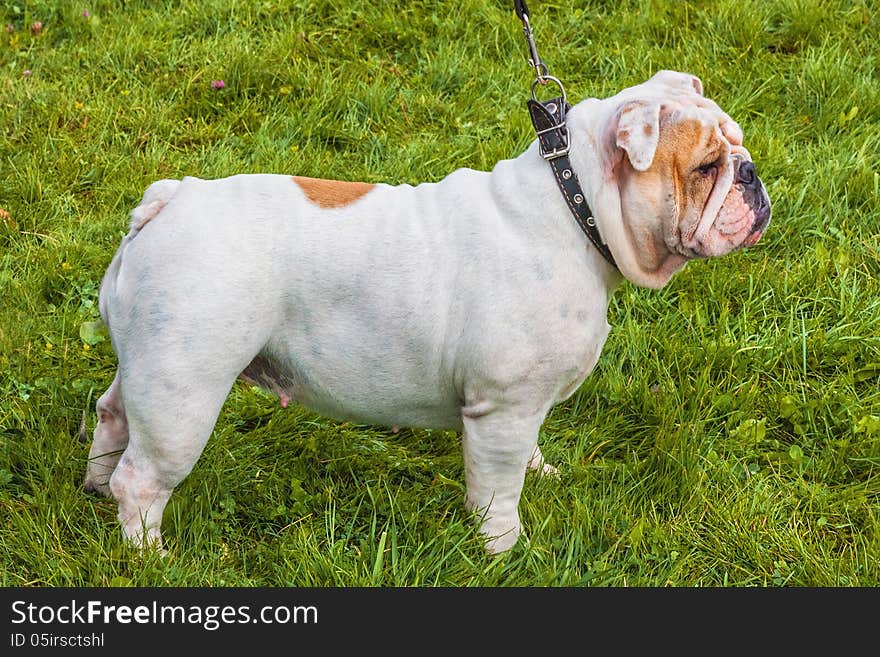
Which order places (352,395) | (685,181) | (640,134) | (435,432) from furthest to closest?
(435,432)
(352,395)
(685,181)
(640,134)

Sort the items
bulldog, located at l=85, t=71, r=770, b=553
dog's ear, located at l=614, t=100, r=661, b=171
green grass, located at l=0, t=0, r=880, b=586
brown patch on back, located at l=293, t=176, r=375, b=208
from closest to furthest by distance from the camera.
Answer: dog's ear, located at l=614, t=100, r=661, b=171, bulldog, located at l=85, t=71, r=770, b=553, brown patch on back, located at l=293, t=176, r=375, b=208, green grass, located at l=0, t=0, r=880, b=586

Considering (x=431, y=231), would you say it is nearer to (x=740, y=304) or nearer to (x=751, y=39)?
(x=740, y=304)

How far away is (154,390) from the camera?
3.04 metres

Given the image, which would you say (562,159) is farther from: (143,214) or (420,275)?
(143,214)

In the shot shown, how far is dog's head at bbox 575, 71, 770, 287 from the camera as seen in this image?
300 centimetres

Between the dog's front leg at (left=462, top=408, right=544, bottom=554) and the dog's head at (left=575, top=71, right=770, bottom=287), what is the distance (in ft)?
1.92

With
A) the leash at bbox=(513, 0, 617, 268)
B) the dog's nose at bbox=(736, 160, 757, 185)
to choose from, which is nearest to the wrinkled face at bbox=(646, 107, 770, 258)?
the dog's nose at bbox=(736, 160, 757, 185)

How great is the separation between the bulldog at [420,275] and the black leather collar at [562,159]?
0.02 m

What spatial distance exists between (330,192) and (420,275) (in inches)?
15.2

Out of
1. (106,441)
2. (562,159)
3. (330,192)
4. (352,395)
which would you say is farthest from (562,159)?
(106,441)

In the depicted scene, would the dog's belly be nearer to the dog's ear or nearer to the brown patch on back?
the brown patch on back

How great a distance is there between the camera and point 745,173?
310 cm

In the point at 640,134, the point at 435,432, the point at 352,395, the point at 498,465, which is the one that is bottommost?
the point at 435,432

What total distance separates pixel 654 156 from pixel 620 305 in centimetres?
173
